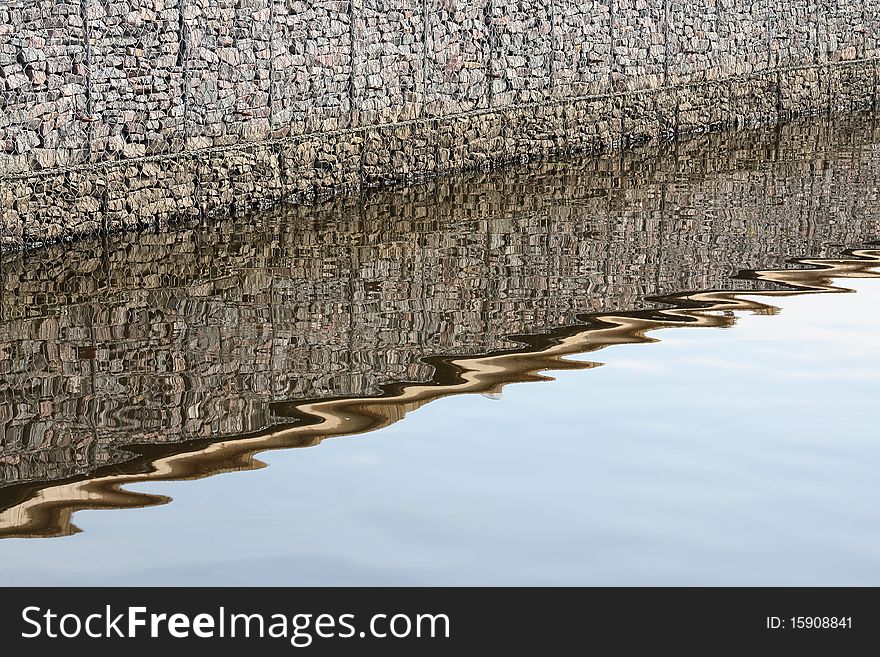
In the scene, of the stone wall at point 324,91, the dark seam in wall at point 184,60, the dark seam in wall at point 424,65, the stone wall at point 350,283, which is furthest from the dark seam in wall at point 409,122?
the stone wall at point 350,283

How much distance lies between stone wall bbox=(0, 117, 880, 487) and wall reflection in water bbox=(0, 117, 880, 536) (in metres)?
0.02

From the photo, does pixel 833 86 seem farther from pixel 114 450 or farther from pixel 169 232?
pixel 114 450

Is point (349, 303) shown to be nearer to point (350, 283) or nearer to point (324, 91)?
point (350, 283)

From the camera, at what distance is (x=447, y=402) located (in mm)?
7074

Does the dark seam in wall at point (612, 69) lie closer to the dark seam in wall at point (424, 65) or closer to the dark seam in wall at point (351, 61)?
the dark seam in wall at point (424, 65)

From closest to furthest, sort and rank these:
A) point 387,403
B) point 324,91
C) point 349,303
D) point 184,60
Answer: point 387,403 → point 349,303 → point 184,60 → point 324,91

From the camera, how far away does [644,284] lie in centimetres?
947

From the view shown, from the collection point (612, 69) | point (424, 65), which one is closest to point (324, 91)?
point (424, 65)

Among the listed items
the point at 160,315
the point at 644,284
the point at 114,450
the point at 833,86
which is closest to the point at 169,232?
the point at 160,315

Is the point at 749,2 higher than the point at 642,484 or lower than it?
higher

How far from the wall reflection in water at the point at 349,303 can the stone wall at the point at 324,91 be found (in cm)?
42

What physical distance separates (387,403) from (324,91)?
241 inches

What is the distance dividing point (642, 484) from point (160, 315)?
12.1ft

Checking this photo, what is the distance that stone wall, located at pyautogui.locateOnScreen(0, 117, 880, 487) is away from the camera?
279 inches
